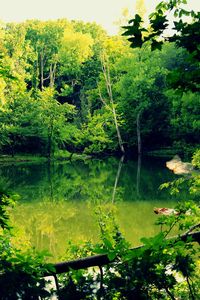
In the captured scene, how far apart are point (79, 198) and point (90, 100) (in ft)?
90.2

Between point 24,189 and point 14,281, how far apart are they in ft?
63.4

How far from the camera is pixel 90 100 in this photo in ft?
147

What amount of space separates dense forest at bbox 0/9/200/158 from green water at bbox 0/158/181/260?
557cm

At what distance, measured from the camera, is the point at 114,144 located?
135 feet

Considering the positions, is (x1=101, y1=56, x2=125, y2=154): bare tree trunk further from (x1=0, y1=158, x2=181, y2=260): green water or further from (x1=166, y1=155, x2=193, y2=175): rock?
(x1=166, y1=155, x2=193, y2=175): rock

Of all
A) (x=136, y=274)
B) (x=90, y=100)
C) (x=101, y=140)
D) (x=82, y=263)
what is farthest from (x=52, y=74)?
(x=136, y=274)

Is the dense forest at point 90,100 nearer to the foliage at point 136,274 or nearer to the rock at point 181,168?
the rock at point 181,168

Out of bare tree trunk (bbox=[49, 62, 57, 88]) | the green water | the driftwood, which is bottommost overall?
the green water

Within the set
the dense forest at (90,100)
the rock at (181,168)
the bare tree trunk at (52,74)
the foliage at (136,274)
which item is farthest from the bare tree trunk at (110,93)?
the foliage at (136,274)

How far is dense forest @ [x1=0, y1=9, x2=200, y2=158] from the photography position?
36213mm

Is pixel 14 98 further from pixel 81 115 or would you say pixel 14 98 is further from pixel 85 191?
pixel 85 191

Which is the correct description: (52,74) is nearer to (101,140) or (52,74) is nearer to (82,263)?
(101,140)

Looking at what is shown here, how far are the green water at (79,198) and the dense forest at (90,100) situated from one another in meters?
5.57

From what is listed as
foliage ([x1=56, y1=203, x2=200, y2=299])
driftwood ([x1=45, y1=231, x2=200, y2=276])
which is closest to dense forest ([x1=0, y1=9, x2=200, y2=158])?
driftwood ([x1=45, y1=231, x2=200, y2=276])
